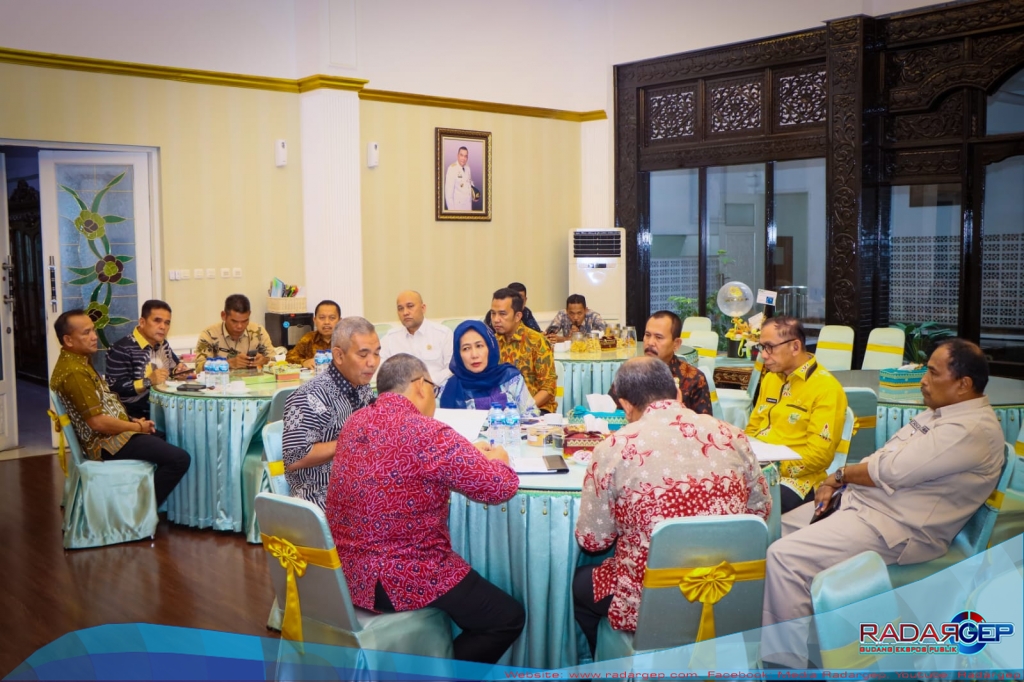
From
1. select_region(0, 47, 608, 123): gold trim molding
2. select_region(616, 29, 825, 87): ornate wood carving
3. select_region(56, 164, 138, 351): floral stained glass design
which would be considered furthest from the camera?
select_region(616, 29, 825, 87): ornate wood carving

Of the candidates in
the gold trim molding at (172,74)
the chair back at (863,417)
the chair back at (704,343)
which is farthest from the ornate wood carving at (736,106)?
the chair back at (863,417)

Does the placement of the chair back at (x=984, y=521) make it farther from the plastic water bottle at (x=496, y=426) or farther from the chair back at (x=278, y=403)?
the chair back at (x=278, y=403)

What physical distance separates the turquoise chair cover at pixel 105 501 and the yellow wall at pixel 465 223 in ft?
13.8

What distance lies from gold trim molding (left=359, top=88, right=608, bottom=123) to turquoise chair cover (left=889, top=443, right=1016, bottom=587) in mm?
7057

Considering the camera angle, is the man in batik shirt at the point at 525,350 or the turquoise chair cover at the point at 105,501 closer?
the turquoise chair cover at the point at 105,501

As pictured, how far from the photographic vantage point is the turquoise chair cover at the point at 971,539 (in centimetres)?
352

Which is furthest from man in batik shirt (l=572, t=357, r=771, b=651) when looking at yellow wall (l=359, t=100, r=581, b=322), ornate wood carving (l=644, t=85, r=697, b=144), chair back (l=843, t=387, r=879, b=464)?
ornate wood carving (l=644, t=85, r=697, b=144)

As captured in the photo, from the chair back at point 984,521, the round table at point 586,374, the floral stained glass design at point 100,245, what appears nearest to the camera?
the chair back at point 984,521

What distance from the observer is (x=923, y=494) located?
11.5 ft

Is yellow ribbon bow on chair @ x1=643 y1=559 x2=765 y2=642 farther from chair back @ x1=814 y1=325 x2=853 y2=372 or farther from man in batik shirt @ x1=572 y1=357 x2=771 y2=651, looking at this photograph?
chair back @ x1=814 y1=325 x2=853 y2=372

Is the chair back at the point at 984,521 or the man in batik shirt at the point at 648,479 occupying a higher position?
the man in batik shirt at the point at 648,479

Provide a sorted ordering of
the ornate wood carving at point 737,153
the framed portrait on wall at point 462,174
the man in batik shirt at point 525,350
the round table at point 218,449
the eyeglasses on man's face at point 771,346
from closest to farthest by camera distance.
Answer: the eyeglasses on man's face at point 771,346 < the round table at point 218,449 < the man in batik shirt at point 525,350 < the ornate wood carving at point 737,153 < the framed portrait on wall at point 462,174

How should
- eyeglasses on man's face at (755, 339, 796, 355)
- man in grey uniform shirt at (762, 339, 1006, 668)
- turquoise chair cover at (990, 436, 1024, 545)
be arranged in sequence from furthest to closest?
eyeglasses on man's face at (755, 339, 796, 355) < turquoise chair cover at (990, 436, 1024, 545) < man in grey uniform shirt at (762, 339, 1006, 668)

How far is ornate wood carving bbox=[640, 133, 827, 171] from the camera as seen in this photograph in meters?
9.30
